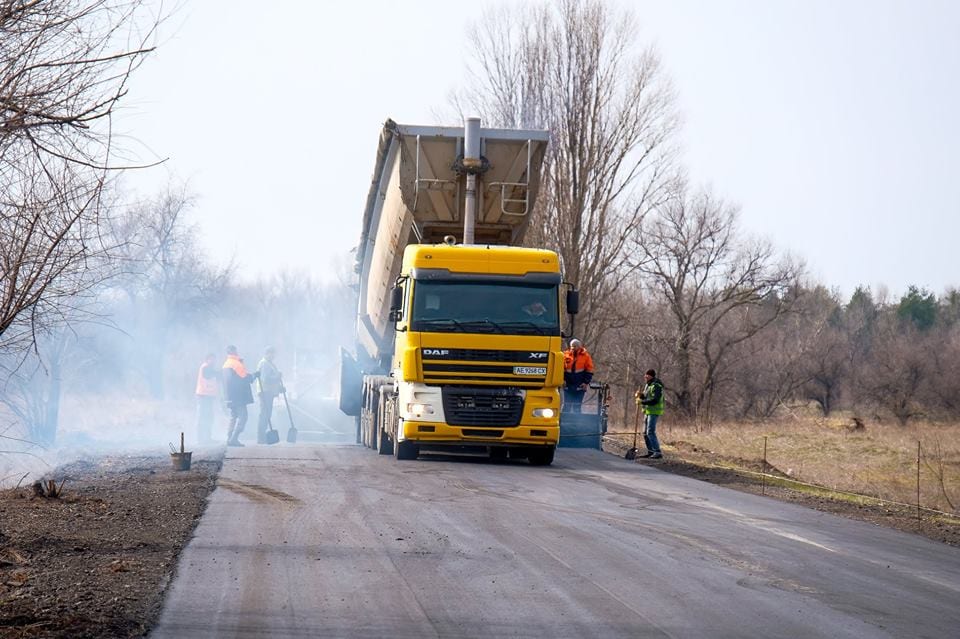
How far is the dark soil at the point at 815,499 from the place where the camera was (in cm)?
1301

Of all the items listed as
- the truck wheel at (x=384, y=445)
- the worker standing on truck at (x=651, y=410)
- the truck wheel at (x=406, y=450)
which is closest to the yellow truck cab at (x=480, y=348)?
the truck wheel at (x=406, y=450)

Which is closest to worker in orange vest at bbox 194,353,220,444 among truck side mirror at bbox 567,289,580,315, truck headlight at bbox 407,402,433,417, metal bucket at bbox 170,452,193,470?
metal bucket at bbox 170,452,193,470

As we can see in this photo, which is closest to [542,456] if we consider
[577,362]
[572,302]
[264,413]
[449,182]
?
[572,302]

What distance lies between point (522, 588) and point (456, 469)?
8.74 meters

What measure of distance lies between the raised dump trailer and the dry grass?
5.64 meters

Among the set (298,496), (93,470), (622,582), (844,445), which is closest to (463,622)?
(622,582)

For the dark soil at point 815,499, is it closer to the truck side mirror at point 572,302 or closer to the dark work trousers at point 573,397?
the dark work trousers at point 573,397

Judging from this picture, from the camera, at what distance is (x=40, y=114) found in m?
6.82

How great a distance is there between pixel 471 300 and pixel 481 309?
0.67 feet

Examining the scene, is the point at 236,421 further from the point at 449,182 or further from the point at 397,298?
the point at 449,182

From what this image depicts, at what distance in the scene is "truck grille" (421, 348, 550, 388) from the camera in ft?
55.0

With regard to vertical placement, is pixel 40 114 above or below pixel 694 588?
above

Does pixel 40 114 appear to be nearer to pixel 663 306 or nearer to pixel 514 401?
pixel 514 401

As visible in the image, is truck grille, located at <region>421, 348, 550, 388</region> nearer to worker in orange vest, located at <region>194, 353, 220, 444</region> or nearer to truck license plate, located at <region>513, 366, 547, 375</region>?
truck license plate, located at <region>513, 366, 547, 375</region>
